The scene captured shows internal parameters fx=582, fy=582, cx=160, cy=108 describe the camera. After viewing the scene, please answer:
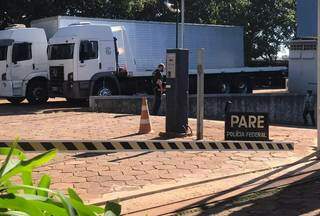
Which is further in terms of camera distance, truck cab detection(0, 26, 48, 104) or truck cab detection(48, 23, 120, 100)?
A: truck cab detection(0, 26, 48, 104)

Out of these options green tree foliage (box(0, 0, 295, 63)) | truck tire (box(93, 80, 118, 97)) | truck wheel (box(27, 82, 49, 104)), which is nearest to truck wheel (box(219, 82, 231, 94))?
truck tire (box(93, 80, 118, 97))

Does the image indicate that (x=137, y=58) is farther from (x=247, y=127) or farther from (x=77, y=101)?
(x=247, y=127)

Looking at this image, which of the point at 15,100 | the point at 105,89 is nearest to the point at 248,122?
the point at 105,89

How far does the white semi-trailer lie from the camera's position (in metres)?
21.8

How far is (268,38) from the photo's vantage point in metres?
51.8

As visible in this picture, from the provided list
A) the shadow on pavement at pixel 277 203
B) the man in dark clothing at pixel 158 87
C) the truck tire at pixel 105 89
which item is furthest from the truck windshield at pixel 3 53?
the shadow on pavement at pixel 277 203

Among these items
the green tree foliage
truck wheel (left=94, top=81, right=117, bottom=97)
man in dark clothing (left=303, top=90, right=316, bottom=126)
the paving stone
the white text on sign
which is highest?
the green tree foliage

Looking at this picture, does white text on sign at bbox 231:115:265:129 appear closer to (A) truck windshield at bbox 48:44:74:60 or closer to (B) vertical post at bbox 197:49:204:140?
(B) vertical post at bbox 197:49:204:140

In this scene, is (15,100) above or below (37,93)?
below

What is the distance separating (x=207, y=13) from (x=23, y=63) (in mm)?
24058

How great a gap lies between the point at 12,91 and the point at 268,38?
33686mm

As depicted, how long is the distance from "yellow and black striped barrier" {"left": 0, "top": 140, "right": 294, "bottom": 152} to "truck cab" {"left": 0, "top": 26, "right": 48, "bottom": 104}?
14.0 meters

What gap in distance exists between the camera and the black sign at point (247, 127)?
10719 mm

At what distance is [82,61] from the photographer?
21.6 metres
